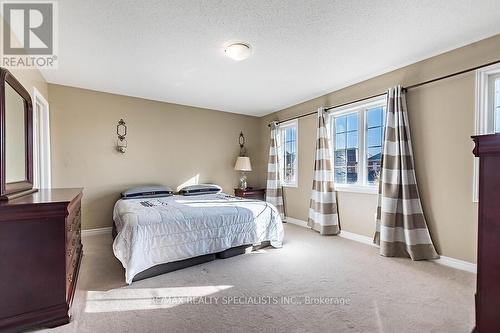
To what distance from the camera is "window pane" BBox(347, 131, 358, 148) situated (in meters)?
3.74

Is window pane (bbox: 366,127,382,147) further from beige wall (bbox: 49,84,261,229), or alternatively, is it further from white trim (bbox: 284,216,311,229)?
beige wall (bbox: 49,84,261,229)

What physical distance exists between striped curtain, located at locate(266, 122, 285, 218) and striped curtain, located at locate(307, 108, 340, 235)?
97 centimetres

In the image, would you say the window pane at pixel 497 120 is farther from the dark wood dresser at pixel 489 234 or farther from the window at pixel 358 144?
the dark wood dresser at pixel 489 234

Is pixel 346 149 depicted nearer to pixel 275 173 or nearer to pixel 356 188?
pixel 356 188

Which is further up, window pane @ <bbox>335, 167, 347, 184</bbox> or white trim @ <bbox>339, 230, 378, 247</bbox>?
window pane @ <bbox>335, 167, 347, 184</bbox>

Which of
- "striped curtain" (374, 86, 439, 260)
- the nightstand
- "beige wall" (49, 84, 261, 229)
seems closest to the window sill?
"striped curtain" (374, 86, 439, 260)

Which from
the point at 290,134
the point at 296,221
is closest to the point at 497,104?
the point at 290,134

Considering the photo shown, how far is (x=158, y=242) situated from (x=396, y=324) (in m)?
2.14

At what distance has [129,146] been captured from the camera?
13.9ft

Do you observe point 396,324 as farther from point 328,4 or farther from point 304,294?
point 328,4

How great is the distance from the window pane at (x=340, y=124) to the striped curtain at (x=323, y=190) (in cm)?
18

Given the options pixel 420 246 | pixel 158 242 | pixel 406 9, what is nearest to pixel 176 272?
pixel 158 242

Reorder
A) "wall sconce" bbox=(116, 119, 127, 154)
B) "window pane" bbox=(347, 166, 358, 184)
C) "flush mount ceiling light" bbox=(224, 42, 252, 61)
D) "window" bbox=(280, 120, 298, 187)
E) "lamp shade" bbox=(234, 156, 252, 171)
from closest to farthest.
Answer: "flush mount ceiling light" bbox=(224, 42, 252, 61)
"window pane" bbox=(347, 166, 358, 184)
"wall sconce" bbox=(116, 119, 127, 154)
"window" bbox=(280, 120, 298, 187)
"lamp shade" bbox=(234, 156, 252, 171)

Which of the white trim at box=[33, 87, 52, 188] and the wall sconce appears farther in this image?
the wall sconce
